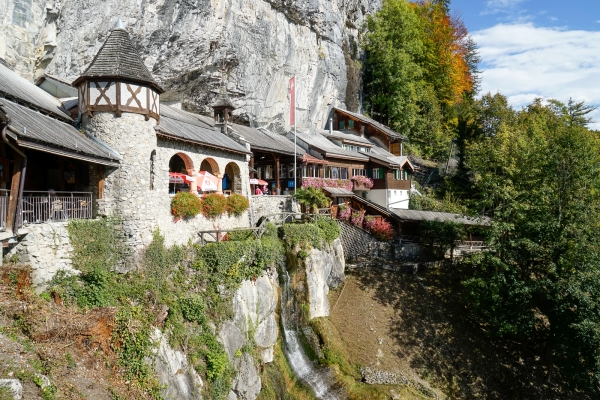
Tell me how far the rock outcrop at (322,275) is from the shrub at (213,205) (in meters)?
5.77

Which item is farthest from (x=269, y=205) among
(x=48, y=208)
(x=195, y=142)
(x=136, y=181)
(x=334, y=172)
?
(x=48, y=208)

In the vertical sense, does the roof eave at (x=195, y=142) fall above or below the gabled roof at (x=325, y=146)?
below

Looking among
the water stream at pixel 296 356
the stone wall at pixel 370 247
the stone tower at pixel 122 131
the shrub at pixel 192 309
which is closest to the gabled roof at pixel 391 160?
the stone wall at pixel 370 247

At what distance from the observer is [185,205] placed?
61.8 ft

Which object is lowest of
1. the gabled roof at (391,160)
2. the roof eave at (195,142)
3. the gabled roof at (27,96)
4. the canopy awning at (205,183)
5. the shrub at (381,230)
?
the shrub at (381,230)

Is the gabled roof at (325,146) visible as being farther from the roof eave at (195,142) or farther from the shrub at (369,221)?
the roof eave at (195,142)

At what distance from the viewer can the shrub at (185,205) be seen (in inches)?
731

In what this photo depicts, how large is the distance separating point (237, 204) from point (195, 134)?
4.73 metres

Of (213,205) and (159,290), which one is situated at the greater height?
(213,205)

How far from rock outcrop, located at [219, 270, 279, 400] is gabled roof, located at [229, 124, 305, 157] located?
11699 mm

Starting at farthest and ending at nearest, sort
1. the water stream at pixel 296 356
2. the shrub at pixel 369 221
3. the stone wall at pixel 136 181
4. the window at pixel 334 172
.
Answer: the window at pixel 334 172 < the shrub at pixel 369 221 < the water stream at pixel 296 356 < the stone wall at pixel 136 181

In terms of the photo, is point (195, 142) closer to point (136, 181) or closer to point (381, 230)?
point (136, 181)

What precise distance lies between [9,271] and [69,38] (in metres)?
→ 23.8

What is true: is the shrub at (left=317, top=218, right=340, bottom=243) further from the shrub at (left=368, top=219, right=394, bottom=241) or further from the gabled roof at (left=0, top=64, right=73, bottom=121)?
the gabled roof at (left=0, top=64, right=73, bottom=121)
